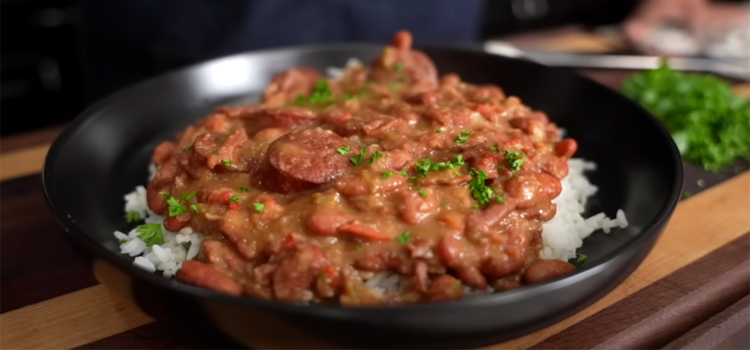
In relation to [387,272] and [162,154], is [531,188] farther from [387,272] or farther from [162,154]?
[162,154]

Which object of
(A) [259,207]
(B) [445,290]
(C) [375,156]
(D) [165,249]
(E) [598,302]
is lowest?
(E) [598,302]

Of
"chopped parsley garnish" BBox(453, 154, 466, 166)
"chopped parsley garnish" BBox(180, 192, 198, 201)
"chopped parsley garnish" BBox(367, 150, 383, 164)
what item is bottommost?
"chopped parsley garnish" BBox(180, 192, 198, 201)

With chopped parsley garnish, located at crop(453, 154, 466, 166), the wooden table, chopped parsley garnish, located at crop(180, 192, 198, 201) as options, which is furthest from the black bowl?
chopped parsley garnish, located at crop(453, 154, 466, 166)

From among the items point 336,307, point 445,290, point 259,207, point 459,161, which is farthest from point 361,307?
point 459,161

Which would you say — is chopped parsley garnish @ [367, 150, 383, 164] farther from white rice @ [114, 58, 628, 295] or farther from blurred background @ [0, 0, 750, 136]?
blurred background @ [0, 0, 750, 136]

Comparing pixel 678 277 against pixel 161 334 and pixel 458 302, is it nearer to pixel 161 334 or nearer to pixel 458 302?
pixel 458 302

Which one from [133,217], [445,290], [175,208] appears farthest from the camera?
→ [133,217]
